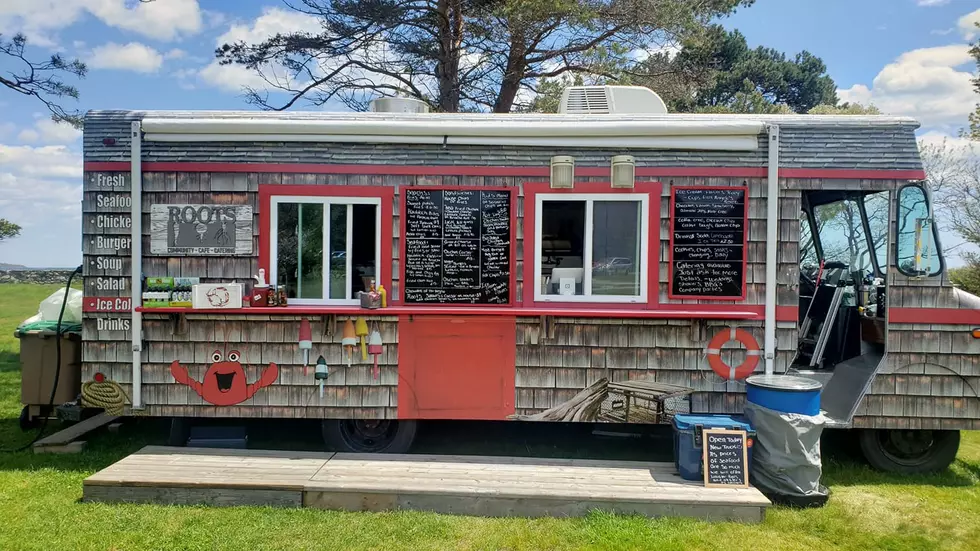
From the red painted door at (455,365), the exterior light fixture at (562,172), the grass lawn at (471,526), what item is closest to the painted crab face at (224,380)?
the grass lawn at (471,526)

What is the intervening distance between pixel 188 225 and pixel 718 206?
4253mm

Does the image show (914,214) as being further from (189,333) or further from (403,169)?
(189,333)

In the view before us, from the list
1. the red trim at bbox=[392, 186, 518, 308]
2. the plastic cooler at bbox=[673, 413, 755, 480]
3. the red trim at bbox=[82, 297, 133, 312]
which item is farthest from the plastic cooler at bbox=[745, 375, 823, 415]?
the red trim at bbox=[82, 297, 133, 312]

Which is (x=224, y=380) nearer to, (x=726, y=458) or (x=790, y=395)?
(x=726, y=458)

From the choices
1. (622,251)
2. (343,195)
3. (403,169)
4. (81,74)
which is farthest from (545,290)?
(81,74)

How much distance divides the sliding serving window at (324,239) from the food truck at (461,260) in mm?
18

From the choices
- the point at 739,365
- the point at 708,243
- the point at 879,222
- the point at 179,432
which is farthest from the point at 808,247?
the point at 179,432

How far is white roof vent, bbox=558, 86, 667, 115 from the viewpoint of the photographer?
5.12 m

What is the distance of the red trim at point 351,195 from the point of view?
182 inches

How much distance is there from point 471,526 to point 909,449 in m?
3.72

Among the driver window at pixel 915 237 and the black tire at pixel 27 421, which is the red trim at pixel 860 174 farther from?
the black tire at pixel 27 421

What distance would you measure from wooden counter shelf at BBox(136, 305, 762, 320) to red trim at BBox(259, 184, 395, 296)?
302 mm

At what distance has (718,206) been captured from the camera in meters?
4.59

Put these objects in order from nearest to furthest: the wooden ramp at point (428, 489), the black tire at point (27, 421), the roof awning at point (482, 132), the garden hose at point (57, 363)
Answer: the wooden ramp at point (428, 489) < the roof awning at point (482, 132) < the garden hose at point (57, 363) < the black tire at point (27, 421)
